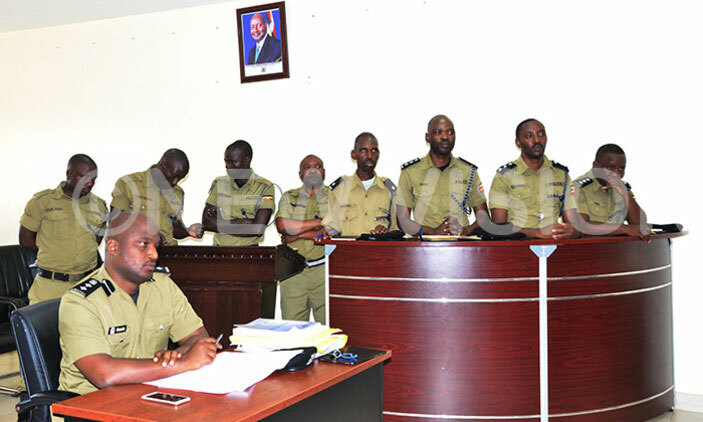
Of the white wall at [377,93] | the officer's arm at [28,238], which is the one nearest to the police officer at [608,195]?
the white wall at [377,93]

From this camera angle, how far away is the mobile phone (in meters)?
1.50

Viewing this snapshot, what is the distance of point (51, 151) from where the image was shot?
22.3 ft

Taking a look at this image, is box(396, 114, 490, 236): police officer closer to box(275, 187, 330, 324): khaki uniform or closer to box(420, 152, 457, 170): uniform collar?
box(420, 152, 457, 170): uniform collar

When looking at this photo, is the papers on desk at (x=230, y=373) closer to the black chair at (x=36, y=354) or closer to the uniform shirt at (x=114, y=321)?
the uniform shirt at (x=114, y=321)

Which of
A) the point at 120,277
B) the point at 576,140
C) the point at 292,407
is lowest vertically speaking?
the point at 292,407

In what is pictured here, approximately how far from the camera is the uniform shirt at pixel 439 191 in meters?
4.41

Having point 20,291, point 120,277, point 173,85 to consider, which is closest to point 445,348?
point 120,277

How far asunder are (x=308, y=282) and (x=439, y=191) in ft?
3.77

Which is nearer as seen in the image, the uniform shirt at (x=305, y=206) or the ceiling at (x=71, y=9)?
the uniform shirt at (x=305, y=206)

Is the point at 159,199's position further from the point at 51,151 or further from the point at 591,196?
the point at 591,196

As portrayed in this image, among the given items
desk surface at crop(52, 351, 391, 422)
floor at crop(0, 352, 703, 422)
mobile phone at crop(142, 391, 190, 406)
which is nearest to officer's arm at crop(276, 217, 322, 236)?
floor at crop(0, 352, 703, 422)

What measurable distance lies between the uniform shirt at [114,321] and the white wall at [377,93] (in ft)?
11.2

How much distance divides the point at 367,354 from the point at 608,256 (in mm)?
2139

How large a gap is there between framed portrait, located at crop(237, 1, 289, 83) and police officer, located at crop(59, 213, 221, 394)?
3849mm
